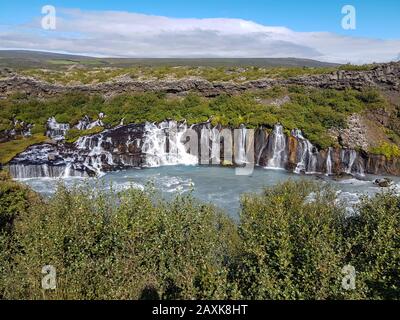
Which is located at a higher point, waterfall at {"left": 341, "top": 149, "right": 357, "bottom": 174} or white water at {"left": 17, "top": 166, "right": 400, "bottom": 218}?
waterfall at {"left": 341, "top": 149, "right": 357, "bottom": 174}

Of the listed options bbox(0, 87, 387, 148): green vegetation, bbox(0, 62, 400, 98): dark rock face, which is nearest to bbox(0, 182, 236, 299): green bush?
bbox(0, 87, 387, 148): green vegetation

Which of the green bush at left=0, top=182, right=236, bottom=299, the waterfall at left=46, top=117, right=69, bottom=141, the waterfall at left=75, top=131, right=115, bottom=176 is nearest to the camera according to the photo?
the green bush at left=0, top=182, right=236, bottom=299

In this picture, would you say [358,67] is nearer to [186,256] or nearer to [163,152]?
[163,152]

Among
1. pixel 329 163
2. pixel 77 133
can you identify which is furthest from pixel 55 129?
pixel 329 163

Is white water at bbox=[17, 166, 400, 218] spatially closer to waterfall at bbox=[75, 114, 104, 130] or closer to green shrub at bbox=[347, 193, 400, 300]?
waterfall at bbox=[75, 114, 104, 130]

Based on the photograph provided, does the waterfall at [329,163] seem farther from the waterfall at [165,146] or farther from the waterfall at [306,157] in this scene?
the waterfall at [165,146]

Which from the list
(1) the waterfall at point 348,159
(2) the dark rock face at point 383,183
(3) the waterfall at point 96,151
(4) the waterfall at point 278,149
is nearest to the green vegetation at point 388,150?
(1) the waterfall at point 348,159
